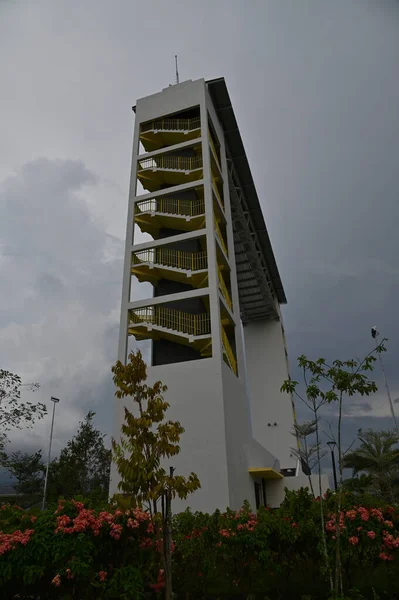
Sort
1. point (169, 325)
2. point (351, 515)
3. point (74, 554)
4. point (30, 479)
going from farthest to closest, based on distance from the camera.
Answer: point (30, 479), point (169, 325), point (351, 515), point (74, 554)

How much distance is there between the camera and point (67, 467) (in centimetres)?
2898

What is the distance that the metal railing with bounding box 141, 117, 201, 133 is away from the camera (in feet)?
75.6

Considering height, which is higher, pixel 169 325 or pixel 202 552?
pixel 169 325

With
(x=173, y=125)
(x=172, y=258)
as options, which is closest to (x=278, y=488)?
(x=172, y=258)

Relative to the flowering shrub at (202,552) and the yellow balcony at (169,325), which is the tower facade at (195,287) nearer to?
the yellow balcony at (169,325)

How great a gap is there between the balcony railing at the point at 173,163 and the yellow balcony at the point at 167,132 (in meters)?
1.04

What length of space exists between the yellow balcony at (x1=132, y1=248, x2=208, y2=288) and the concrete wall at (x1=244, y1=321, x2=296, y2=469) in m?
20.4

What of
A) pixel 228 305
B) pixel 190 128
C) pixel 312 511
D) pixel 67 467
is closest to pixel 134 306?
pixel 228 305

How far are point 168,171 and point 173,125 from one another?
335 cm

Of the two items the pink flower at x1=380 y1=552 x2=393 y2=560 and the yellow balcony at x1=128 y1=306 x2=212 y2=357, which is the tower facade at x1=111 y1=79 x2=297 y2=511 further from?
the pink flower at x1=380 y1=552 x2=393 y2=560

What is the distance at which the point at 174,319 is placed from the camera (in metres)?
19.1

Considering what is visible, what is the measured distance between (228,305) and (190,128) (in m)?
9.98

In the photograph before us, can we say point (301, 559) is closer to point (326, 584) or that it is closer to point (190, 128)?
point (326, 584)

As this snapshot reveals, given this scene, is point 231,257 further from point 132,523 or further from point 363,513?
point 132,523
